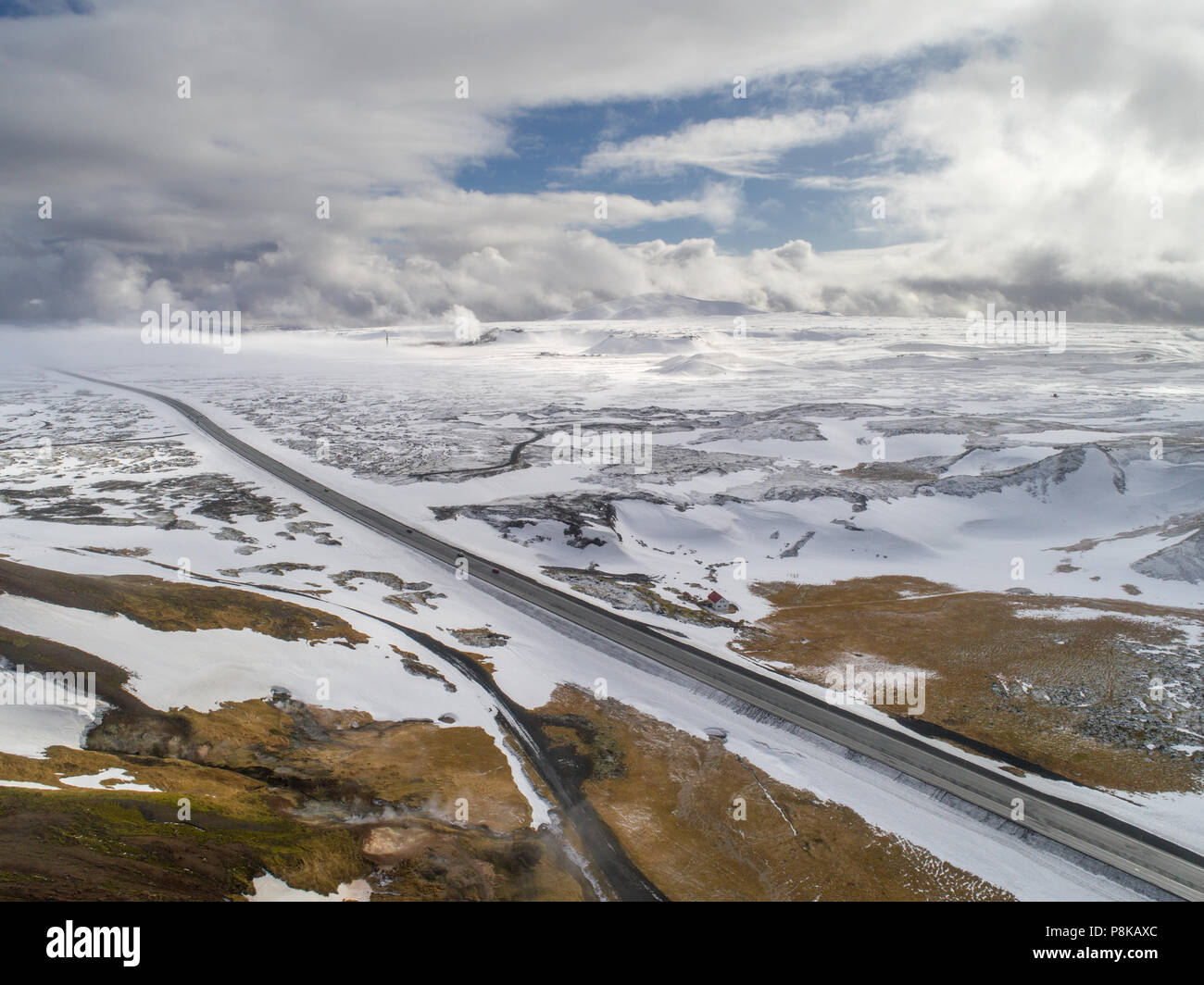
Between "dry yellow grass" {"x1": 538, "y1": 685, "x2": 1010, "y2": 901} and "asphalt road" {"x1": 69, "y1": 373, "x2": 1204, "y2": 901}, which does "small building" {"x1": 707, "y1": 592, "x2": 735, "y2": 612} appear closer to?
"asphalt road" {"x1": 69, "y1": 373, "x2": 1204, "y2": 901}

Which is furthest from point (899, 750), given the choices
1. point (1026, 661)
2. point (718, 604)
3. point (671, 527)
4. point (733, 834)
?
point (671, 527)

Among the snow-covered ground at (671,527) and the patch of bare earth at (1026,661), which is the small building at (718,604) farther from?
the patch of bare earth at (1026,661)

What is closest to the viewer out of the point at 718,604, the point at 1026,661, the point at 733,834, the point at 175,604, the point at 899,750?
the point at 733,834

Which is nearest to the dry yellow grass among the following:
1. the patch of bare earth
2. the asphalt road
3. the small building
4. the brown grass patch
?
the asphalt road

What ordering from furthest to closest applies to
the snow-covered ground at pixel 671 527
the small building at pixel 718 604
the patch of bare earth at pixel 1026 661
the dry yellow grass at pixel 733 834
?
the small building at pixel 718 604 < the snow-covered ground at pixel 671 527 < the patch of bare earth at pixel 1026 661 < the dry yellow grass at pixel 733 834

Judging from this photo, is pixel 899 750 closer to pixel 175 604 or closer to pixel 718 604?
pixel 718 604

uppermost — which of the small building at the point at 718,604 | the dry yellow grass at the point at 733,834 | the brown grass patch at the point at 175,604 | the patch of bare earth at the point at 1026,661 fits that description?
the brown grass patch at the point at 175,604

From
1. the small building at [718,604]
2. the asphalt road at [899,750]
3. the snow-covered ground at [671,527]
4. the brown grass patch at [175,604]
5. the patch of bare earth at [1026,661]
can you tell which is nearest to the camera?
the asphalt road at [899,750]

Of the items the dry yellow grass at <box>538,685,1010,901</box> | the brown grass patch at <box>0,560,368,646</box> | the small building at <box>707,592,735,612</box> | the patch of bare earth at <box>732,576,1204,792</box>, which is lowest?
the dry yellow grass at <box>538,685,1010,901</box>

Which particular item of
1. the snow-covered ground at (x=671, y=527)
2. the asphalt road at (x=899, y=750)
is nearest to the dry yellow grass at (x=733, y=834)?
the snow-covered ground at (x=671, y=527)

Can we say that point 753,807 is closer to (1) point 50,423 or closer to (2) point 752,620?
(2) point 752,620
